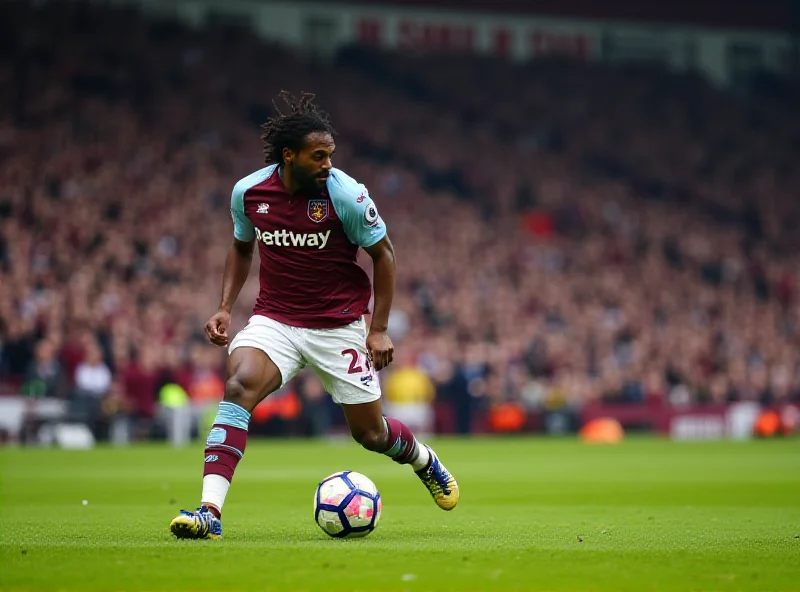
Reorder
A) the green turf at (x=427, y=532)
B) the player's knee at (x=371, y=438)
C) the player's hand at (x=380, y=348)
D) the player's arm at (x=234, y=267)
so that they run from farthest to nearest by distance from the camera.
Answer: the player's knee at (x=371, y=438)
the player's arm at (x=234, y=267)
the player's hand at (x=380, y=348)
the green turf at (x=427, y=532)

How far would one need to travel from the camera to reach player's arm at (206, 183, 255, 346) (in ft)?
25.6

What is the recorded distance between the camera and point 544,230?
35.8m

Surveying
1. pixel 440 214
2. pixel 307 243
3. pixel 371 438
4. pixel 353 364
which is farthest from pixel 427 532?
pixel 440 214

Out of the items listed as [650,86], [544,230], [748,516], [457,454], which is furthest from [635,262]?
[748,516]

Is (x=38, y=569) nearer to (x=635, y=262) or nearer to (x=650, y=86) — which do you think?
(x=635, y=262)

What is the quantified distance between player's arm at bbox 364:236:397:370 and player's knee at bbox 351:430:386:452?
477 millimetres

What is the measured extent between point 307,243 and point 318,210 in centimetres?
21

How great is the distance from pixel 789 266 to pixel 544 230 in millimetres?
7164

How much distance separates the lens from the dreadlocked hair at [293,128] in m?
7.64

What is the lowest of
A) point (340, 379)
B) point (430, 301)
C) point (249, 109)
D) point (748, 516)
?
point (748, 516)

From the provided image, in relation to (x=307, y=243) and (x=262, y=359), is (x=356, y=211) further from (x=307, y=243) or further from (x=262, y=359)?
(x=262, y=359)

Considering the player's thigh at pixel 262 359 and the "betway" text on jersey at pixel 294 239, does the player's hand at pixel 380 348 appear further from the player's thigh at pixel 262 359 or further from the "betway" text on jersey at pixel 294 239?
the "betway" text on jersey at pixel 294 239

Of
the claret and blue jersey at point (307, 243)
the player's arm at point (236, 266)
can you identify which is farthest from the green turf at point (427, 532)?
the player's arm at point (236, 266)

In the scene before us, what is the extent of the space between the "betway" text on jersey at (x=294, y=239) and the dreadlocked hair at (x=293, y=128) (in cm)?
44
